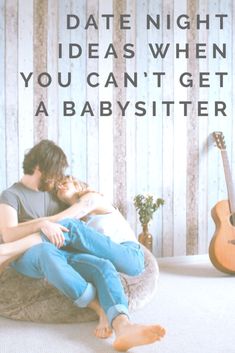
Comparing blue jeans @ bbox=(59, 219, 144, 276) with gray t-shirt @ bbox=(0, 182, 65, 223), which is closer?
blue jeans @ bbox=(59, 219, 144, 276)

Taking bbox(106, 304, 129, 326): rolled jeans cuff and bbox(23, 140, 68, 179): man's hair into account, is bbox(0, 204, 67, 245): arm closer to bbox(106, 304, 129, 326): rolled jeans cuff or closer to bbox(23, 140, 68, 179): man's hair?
bbox(23, 140, 68, 179): man's hair

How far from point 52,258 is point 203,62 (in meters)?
2.23

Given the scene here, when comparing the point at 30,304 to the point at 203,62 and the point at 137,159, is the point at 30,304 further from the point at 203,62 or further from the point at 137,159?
the point at 203,62

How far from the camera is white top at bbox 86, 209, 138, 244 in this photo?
9.44 ft

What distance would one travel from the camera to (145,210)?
3969mm

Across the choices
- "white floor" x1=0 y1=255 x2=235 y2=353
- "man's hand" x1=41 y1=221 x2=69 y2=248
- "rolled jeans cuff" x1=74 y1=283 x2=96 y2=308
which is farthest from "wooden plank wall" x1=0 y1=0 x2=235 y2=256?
"rolled jeans cuff" x1=74 y1=283 x2=96 y2=308

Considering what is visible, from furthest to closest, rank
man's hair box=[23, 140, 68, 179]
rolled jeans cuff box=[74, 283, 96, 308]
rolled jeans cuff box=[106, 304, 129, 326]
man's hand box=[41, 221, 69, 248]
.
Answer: man's hair box=[23, 140, 68, 179], man's hand box=[41, 221, 69, 248], rolled jeans cuff box=[74, 283, 96, 308], rolled jeans cuff box=[106, 304, 129, 326]

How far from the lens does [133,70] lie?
401cm

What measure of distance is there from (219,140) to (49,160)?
5.54 feet

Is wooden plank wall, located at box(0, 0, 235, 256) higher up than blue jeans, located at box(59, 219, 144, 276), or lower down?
higher up

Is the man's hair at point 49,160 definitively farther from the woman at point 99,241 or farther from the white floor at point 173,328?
the white floor at point 173,328

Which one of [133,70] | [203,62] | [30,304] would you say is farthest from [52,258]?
[203,62]

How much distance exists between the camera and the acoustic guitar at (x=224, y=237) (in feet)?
12.2

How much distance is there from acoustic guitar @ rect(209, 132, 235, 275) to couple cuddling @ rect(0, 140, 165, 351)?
0.98 m
